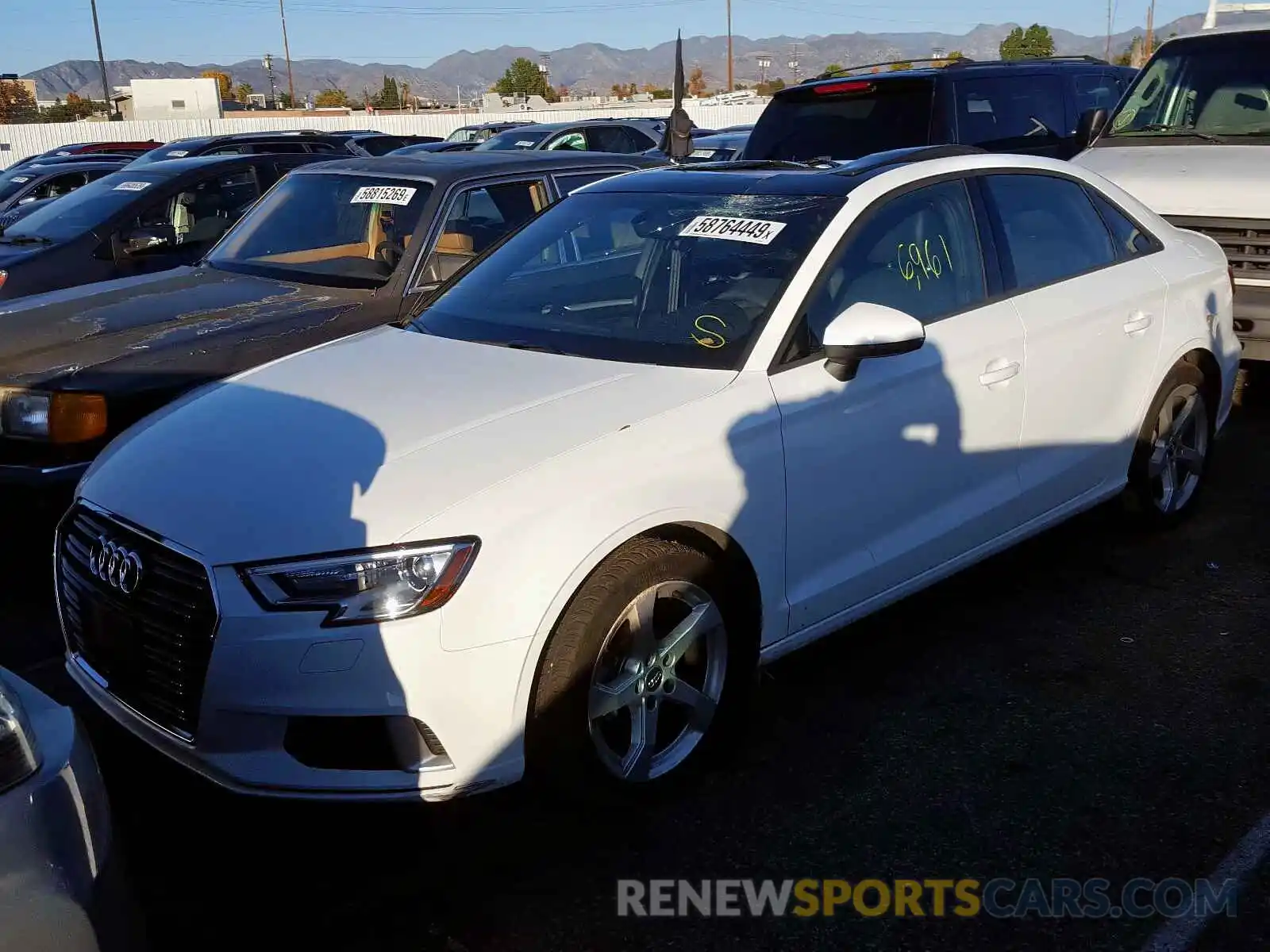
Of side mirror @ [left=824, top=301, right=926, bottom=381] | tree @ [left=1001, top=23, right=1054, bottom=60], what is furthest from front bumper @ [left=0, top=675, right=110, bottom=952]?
tree @ [left=1001, top=23, right=1054, bottom=60]

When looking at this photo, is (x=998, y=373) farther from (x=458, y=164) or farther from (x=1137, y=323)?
(x=458, y=164)

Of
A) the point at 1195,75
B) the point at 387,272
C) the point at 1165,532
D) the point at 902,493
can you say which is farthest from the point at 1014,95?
the point at 902,493

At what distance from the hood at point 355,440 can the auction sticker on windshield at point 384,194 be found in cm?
248

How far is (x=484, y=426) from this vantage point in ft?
10.5

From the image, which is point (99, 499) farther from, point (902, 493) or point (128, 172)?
point (128, 172)

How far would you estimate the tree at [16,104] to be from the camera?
6531 centimetres

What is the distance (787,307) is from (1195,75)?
5.69m

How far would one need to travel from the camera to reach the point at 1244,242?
6.83 metres

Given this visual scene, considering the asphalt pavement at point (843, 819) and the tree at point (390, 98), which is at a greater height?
the tree at point (390, 98)

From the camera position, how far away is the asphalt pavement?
2.89 metres

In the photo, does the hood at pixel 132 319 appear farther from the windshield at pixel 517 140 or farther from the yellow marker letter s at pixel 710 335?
the windshield at pixel 517 140

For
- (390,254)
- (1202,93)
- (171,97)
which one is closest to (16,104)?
(171,97)

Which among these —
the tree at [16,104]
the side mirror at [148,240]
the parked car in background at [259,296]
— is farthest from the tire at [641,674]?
the tree at [16,104]

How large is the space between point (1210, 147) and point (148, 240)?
6.45 metres
